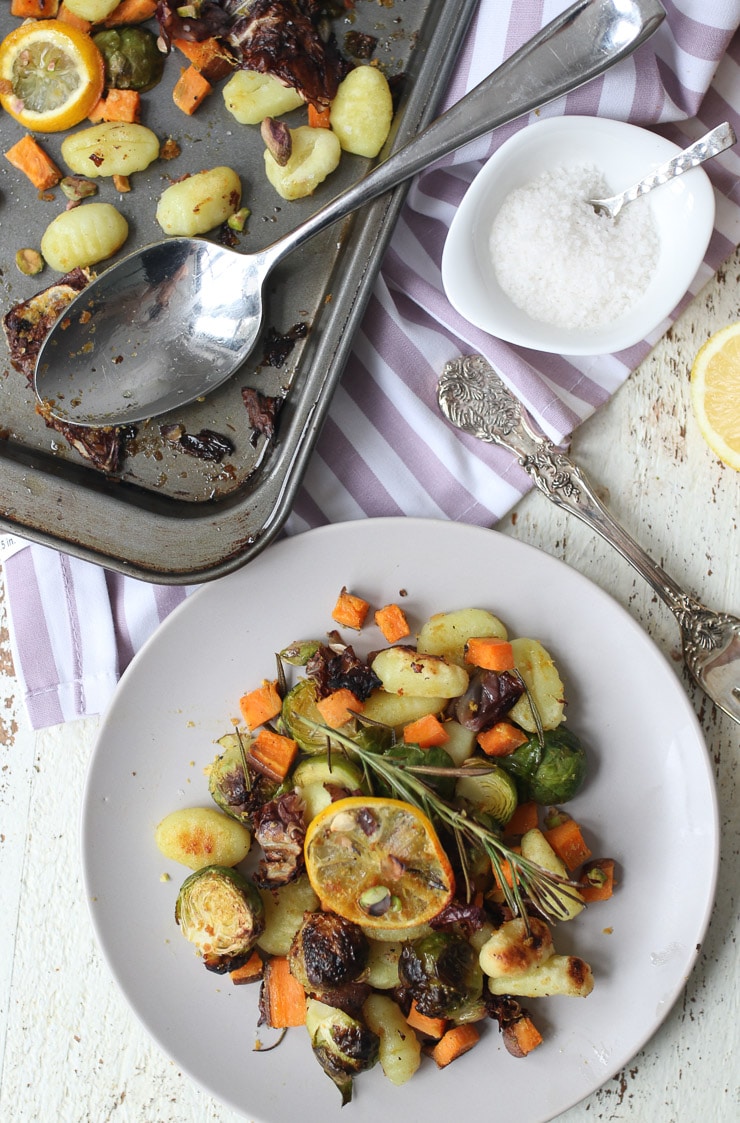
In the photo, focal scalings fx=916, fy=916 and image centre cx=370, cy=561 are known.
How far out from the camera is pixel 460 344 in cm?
258

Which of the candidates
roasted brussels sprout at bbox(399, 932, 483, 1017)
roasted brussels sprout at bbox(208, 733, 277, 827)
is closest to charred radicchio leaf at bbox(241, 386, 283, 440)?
roasted brussels sprout at bbox(208, 733, 277, 827)

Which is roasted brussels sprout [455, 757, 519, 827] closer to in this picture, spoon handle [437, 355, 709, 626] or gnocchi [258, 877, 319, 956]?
gnocchi [258, 877, 319, 956]

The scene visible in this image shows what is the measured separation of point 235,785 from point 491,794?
67cm

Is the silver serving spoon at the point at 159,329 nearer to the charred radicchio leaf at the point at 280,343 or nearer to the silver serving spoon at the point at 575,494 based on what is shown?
the charred radicchio leaf at the point at 280,343

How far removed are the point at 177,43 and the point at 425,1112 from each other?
2.92 metres

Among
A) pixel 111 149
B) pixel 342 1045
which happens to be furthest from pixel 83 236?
pixel 342 1045

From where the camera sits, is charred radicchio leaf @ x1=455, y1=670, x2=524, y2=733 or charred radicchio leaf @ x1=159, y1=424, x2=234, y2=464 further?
charred radicchio leaf @ x1=159, y1=424, x2=234, y2=464

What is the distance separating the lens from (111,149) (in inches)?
94.7

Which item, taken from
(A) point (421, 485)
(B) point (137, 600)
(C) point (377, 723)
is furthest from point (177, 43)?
(C) point (377, 723)

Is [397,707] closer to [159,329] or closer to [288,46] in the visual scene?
[159,329]

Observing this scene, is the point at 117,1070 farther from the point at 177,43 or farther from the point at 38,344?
the point at 177,43

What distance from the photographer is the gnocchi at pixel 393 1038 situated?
2352 millimetres

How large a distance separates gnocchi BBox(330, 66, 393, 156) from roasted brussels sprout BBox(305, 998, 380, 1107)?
2.22m

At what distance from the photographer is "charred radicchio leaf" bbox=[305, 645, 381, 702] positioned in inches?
93.4
